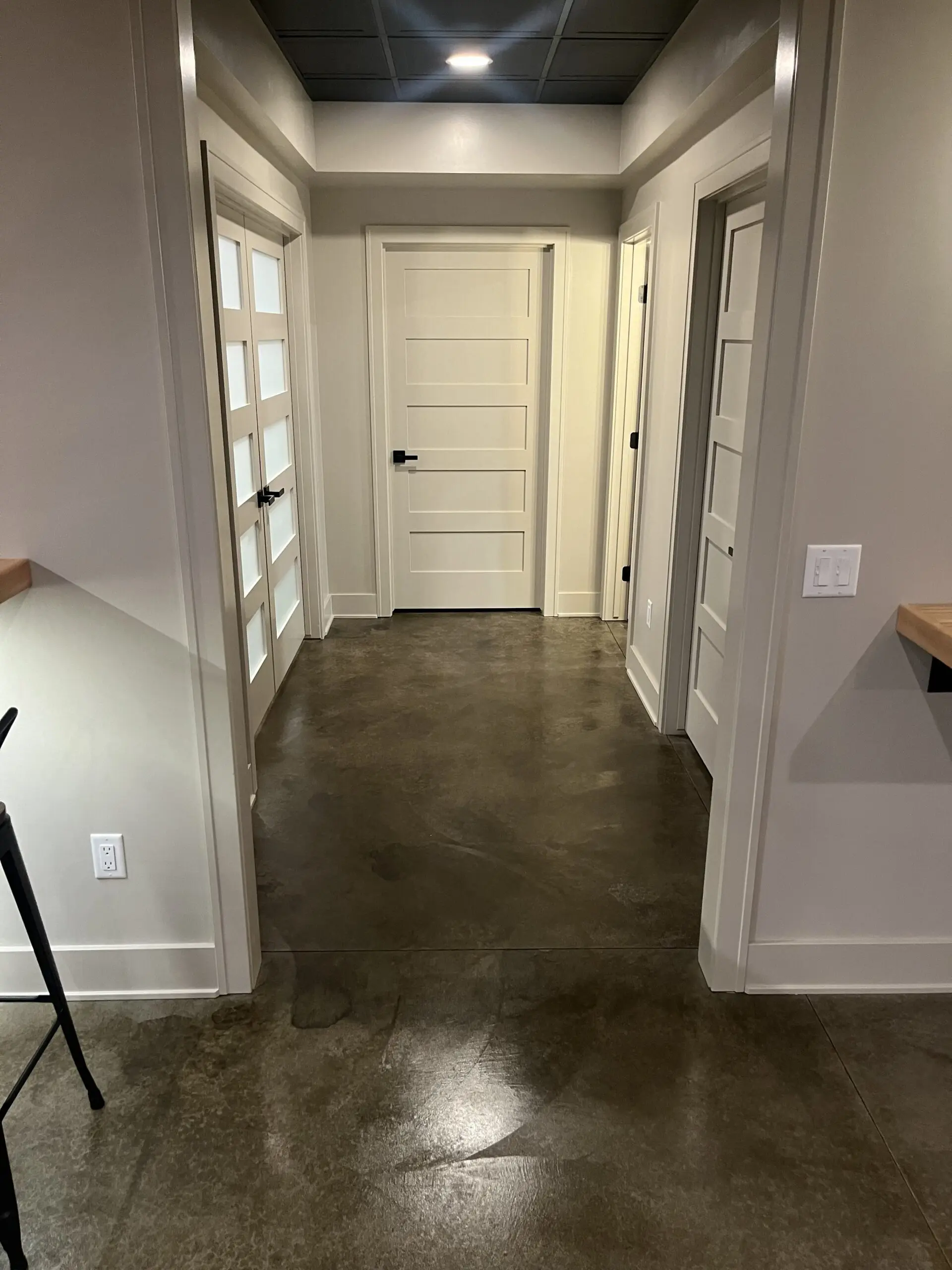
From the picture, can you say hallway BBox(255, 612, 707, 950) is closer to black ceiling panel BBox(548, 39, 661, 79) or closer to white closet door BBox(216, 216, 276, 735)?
white closet door BBox(216, 216, 276, 735)

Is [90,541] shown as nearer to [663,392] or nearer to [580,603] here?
[663,392]

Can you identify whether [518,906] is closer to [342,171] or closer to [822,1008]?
[822,1008]

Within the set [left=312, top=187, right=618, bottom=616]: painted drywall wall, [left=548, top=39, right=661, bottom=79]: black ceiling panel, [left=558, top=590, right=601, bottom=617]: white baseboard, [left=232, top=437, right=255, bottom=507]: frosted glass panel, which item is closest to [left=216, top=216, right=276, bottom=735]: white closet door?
[left=232, top=437, right=255, bottom=507]: frosted glass panel

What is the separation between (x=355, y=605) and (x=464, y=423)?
4.01 feet

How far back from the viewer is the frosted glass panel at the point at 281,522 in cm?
403

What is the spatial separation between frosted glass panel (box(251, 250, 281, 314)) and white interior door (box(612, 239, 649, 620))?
168 centimetres

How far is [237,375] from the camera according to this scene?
11.0 feet

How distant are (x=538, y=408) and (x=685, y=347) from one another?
176cm

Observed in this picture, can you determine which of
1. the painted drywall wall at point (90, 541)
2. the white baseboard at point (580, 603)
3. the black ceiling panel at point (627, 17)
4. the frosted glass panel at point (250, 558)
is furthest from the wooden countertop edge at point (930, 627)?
the white baseboard at point (580, 603)

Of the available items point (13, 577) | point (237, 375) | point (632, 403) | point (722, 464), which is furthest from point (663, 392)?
point (13, 577)

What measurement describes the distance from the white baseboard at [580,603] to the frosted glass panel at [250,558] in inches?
81.3

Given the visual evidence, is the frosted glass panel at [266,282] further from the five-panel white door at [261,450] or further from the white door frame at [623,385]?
the white door frame at [623,385]

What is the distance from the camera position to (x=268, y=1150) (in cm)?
180

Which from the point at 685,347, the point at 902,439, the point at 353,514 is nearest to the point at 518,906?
the point at 902,439
